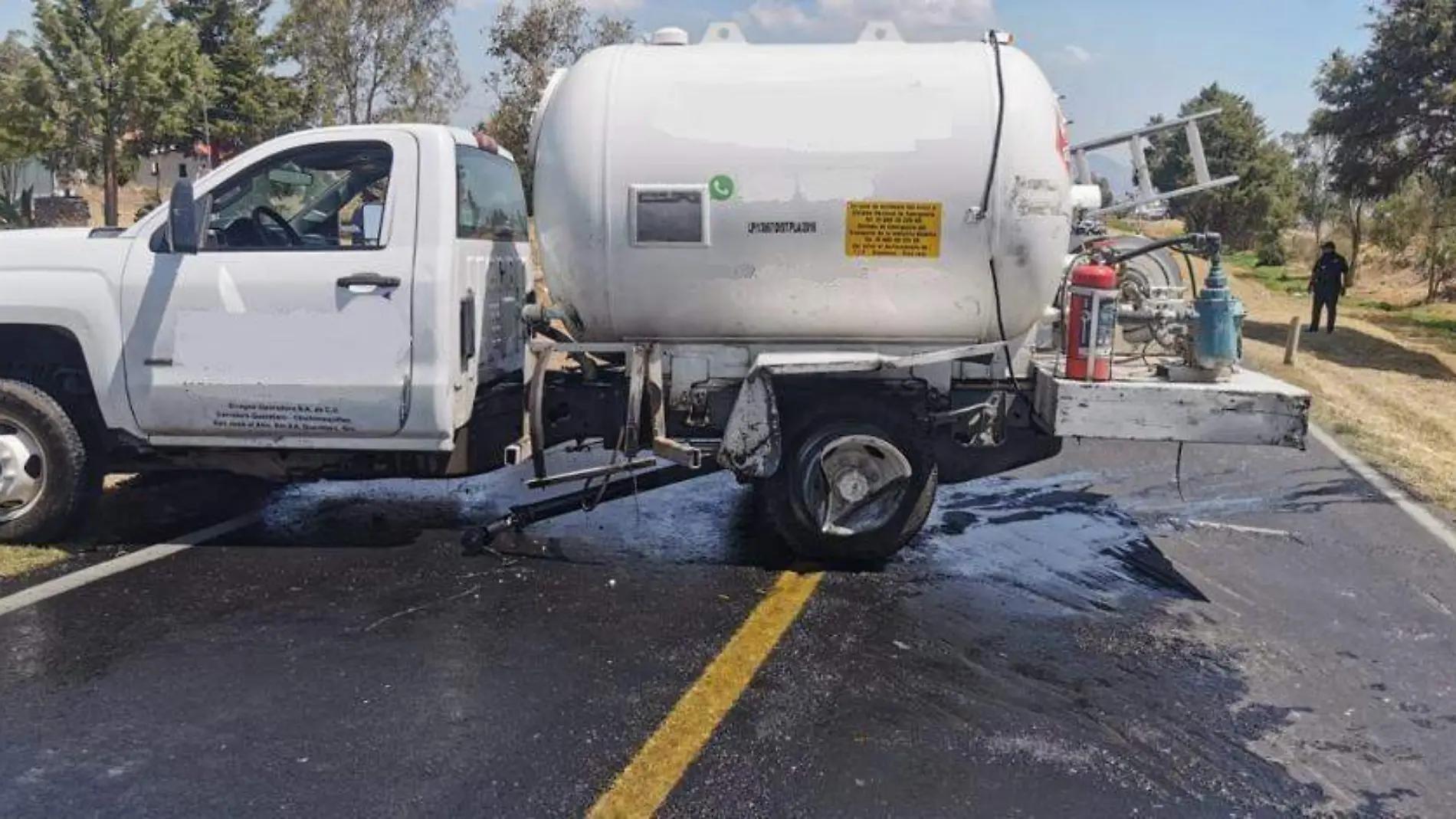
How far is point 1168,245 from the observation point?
6.36 metres

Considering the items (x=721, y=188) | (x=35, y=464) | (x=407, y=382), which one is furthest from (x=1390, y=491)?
(x=35, y=464)

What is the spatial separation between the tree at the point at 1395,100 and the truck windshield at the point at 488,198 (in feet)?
58.0

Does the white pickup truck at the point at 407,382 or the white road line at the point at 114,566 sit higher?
the white pickup truck at the point at 407,382

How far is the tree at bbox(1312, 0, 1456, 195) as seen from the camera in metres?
19.2

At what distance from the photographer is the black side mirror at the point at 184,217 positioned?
542 cm

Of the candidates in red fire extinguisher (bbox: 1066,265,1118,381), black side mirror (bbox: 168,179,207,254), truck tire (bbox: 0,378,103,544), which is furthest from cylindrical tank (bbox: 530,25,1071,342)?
truck tire (bbox: 0,378,103,544)

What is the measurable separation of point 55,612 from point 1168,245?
583 centimetres

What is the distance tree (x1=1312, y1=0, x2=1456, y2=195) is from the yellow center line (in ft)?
59.7

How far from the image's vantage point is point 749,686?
14.7 ft

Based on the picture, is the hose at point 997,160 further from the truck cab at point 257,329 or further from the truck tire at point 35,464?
the truck tire at point 35,464

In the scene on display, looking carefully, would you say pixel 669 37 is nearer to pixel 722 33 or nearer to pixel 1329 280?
pixel 722 33

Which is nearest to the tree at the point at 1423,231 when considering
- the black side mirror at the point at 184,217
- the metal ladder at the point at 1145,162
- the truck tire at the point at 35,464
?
the metal ladder at the point at 1145,162

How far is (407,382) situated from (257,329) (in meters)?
0.78

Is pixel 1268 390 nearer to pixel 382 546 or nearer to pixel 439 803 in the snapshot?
pixel 439 803
